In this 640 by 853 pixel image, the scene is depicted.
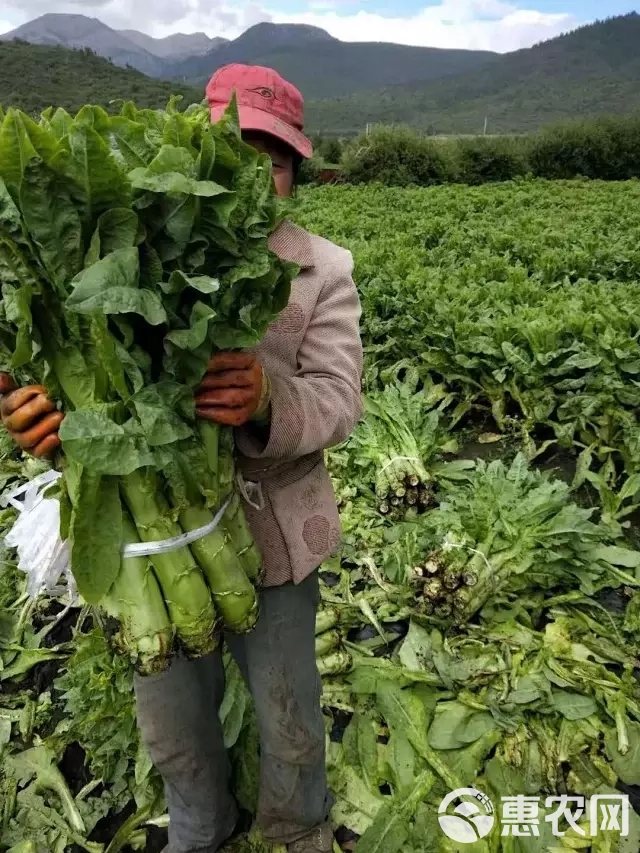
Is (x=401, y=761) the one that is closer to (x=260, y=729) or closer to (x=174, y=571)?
(x=260, y=729)

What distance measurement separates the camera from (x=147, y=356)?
1542 mm

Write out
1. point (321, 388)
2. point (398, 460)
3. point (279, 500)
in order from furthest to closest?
point (398, 460), point (279, 500), point (321, 388)

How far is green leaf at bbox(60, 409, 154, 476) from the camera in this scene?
1439 millimetres

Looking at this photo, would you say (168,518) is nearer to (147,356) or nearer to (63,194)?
(147,356)

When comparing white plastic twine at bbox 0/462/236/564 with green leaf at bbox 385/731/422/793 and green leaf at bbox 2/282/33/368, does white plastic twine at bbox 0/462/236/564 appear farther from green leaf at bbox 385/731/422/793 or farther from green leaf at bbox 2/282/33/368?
green leaf at bbox 385/731/422/793

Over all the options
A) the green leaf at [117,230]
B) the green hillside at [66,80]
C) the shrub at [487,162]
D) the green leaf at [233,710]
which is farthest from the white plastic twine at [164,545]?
the green hillside at [66,80]

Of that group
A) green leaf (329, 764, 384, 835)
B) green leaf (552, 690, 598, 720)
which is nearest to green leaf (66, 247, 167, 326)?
green leaf (329, 764, 384, 835)

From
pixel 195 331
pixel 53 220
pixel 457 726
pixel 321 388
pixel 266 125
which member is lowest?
pixel 457 726

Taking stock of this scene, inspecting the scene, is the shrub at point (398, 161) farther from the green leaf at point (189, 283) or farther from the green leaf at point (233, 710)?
the green leaf at point (189, 283)

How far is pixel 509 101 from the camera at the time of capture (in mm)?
158500

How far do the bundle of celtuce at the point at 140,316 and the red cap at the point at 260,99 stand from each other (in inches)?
6.8

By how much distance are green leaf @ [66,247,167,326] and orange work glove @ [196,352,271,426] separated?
0.21 meters

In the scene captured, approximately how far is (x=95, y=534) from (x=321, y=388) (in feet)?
2.32

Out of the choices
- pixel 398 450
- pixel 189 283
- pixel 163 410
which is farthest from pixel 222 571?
pixel 398 450
